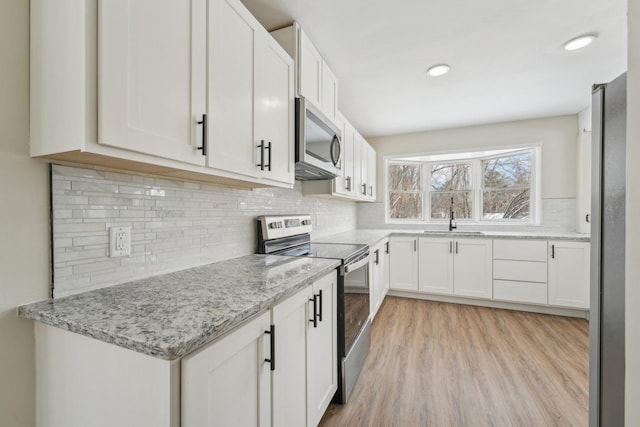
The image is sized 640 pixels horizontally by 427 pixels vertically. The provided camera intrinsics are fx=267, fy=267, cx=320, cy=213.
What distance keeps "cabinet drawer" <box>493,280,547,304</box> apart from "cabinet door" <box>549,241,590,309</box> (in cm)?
9

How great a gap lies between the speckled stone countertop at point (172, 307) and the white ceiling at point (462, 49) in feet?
5.10

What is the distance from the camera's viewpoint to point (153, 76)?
85 cm

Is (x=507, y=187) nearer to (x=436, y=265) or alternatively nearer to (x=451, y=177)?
(x=451, y=177)

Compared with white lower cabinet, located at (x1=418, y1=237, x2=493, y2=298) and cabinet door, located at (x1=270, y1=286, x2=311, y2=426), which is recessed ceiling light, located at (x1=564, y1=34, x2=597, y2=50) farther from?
cabinet door, located at (x1=270, y1=286, x2=311, y2=426)

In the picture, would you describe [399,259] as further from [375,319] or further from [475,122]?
[475,122]

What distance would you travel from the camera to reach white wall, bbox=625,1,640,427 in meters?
0.63

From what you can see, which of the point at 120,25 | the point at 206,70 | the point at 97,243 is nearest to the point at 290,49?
the point at 206,70

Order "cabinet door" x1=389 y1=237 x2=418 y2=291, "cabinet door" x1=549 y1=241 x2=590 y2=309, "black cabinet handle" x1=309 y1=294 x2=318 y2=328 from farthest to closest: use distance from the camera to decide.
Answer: "cabinet door" x1=389 y1=237 x2=418 y2=291 → "cabinet door" x1=549 y1=241 x2=590 y2=309 → "black cabinet handle" x1=309 y1=294 x2=318 y2=328

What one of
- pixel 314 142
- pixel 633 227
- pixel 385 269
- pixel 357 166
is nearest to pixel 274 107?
pixel 314 142

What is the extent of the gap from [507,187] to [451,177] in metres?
0.74

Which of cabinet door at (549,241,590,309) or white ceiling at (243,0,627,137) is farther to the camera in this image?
cabinet door at (549,241,590,309)

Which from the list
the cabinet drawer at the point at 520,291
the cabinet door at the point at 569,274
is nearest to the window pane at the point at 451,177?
the cabinet door at the point at 569,274

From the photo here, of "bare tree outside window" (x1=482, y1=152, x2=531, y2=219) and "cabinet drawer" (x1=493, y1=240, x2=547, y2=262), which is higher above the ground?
"bare tree outside window" (x1=482, y1=152, x2=531, y2=219)

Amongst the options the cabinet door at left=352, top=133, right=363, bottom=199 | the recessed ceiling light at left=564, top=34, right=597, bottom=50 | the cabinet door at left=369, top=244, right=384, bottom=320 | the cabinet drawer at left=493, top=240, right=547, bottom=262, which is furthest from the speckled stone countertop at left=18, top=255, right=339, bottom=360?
the cabinet drawer at left=493, top=240, right=547, bottom=262
